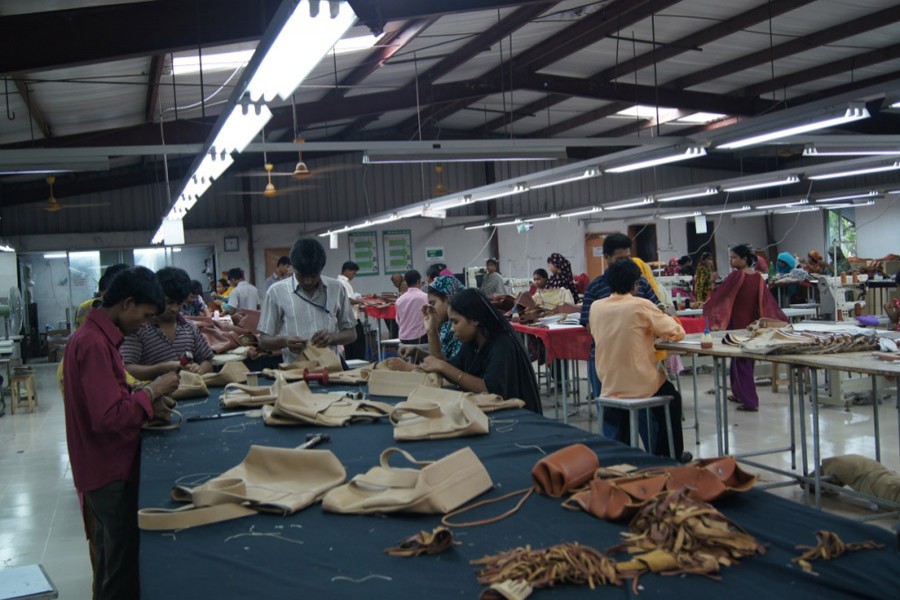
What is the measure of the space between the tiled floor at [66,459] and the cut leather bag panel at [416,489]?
2.57 m

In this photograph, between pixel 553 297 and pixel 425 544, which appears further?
pixel 553 297

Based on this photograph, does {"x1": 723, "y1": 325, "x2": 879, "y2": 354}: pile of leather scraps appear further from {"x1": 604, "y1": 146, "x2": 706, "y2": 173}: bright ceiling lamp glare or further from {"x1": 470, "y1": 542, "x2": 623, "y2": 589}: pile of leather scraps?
{"x1": 470, "y1": 542, "x2": 623, "y2": 589}: pile of leather scraps

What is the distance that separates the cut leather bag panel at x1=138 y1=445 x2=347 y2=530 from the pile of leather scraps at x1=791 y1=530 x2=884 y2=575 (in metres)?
1.11

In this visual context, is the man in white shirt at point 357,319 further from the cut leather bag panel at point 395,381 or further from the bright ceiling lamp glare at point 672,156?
the cut leather bag panel at point 395,381

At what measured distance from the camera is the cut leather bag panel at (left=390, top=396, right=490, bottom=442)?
259cm

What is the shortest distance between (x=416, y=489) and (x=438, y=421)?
2.86ft

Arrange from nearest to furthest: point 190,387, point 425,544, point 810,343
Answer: point 425,544, point 190,387, point 810,343

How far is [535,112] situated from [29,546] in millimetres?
14106

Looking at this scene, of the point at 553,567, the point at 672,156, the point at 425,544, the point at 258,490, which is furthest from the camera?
the point at 672,156

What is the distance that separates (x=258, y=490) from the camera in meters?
1.98

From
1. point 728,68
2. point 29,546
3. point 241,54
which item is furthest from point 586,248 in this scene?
point 29,546

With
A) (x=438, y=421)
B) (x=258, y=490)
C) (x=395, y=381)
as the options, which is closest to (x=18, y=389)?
(x=395, y=381)

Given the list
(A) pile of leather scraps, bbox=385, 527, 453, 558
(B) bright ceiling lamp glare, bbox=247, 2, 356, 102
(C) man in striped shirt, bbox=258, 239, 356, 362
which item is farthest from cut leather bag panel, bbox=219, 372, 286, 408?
(A) pile of leather scraps, bbox=385, 527, 453, 558

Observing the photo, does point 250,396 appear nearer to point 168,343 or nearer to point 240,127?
point 168,343
